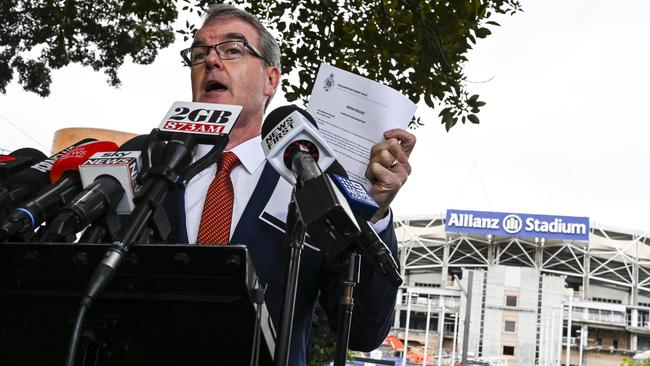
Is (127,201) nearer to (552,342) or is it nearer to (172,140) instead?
(172,140)

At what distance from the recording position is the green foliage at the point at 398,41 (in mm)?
6164

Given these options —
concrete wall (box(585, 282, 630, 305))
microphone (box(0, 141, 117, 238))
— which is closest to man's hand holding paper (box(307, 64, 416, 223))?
microphone (box(0, 141, 117, 238))

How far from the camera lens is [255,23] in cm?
267

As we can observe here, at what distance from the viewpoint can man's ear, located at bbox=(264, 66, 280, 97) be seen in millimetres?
2719

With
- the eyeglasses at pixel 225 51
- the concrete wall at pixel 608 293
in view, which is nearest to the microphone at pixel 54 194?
the eyeglasses at pixel 225 51

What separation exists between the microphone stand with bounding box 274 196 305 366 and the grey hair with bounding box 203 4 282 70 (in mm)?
1303

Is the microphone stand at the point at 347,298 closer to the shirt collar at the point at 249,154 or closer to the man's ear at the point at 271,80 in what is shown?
the shirt collar at the point at 249,154

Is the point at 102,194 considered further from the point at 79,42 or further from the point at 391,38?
the point at 79,42

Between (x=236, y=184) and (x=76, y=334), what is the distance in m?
1.14

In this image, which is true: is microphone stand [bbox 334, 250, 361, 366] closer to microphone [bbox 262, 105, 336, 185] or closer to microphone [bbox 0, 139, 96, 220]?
microphone [bbox 262, 105, 336, 185]

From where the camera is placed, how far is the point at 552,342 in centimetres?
6700

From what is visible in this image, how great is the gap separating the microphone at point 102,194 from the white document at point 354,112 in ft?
2.30

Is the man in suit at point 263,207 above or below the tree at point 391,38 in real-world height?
below

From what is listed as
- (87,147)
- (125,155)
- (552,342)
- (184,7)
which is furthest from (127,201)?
(552,342)
